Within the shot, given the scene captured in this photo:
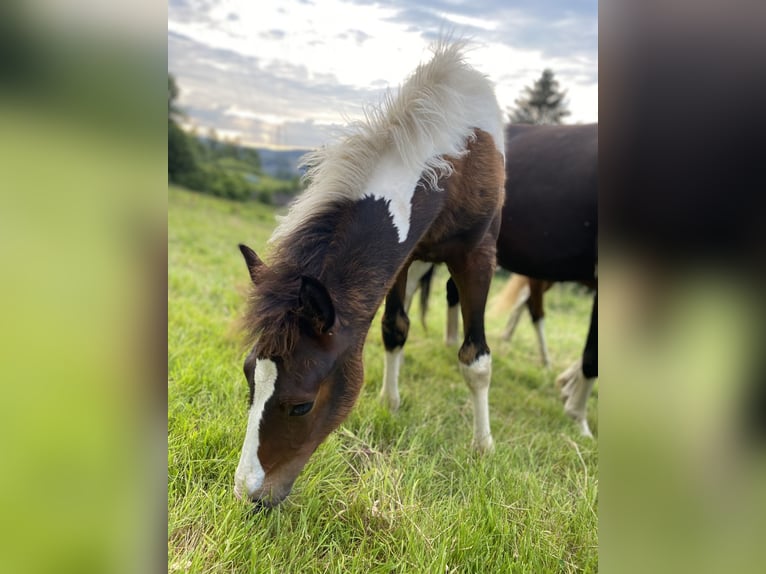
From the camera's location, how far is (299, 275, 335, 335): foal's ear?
1380 mm

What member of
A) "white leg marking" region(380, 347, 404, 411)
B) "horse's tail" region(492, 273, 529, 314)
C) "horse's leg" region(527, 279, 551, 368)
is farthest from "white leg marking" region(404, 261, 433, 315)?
"horse's tail" region(492, 273, 529, 314)

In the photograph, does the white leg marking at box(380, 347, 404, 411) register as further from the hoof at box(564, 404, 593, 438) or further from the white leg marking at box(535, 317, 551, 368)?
the white leg marking at box(535, 317, 551, 368)

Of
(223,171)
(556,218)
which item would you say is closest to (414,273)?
(556,218)

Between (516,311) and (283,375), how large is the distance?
4115 mm

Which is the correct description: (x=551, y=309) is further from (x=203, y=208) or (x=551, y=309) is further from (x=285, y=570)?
(x=285, y=570)

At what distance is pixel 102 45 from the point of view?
27.4 inches

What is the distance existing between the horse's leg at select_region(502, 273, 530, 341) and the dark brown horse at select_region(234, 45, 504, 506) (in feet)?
8.74

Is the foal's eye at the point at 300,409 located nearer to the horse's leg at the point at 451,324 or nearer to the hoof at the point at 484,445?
the hoof at the point at 484,445

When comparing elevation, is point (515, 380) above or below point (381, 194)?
below

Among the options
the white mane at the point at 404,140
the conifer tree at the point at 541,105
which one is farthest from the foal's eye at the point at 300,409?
the conifer tree at the point at 541,105

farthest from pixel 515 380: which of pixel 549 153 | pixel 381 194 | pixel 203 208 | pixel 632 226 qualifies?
→ pixel 203 208

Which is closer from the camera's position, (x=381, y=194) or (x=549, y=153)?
(x=381, y=194)

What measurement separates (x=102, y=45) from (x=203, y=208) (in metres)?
8.92

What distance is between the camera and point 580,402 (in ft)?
10.2
